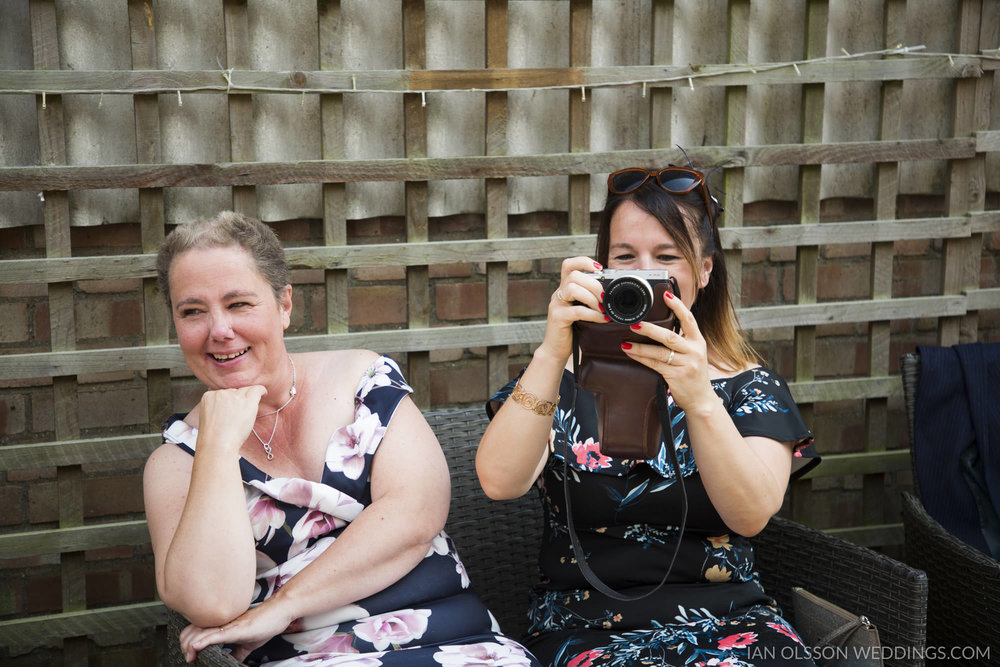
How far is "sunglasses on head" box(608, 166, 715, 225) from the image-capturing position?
5.64 feet

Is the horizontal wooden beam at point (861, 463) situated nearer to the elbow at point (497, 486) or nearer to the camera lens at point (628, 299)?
the elbow at point (497, 486)

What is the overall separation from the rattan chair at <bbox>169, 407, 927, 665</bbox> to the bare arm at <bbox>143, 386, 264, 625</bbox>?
0.70ft

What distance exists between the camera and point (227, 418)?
1.51 metres

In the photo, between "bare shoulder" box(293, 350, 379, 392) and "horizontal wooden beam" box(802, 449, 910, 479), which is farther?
"horizontal wooden beam" box(802, 449, 910, 479)

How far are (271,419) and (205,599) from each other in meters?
0.37

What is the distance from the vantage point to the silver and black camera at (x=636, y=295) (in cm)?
141

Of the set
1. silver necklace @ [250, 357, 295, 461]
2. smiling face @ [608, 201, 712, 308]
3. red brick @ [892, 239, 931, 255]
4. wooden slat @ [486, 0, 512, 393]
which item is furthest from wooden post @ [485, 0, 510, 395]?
red brick @ [892, 239, 931, 255]

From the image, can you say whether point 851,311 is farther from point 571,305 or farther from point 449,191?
point 571,305

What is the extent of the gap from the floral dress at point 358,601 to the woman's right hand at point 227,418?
0.11 metres

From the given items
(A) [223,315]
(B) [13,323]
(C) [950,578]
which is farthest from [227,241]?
(C) [950,578]

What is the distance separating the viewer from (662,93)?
7.62 feet

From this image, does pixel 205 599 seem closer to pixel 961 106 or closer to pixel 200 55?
pixel 200 55

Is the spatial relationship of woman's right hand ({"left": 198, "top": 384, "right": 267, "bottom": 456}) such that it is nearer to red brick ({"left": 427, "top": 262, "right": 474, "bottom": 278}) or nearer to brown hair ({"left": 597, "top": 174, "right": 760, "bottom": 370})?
Answer: brown hair ({"left": 597, "top": 174, "right": 760, "bottom": 370})

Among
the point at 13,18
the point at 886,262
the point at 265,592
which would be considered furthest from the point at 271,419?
the point at 886,262
